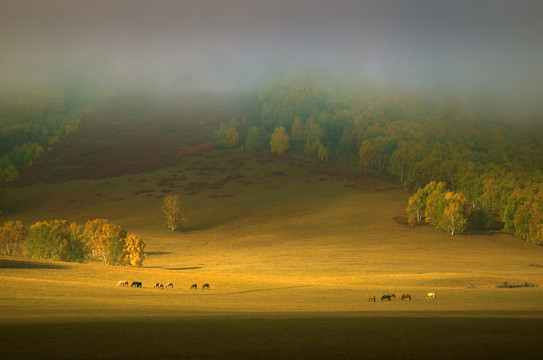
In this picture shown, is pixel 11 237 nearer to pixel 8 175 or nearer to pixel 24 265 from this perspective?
pixel 24 265

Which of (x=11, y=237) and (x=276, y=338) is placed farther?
(x=11, y=237)

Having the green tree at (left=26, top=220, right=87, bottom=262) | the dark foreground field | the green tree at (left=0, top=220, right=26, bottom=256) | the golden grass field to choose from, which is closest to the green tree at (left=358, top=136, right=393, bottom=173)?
the golden grass field

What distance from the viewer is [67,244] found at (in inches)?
3206

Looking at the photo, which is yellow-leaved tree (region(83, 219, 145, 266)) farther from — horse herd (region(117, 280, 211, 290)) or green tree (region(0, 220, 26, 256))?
horse herd (region(117, 280, 211, 290))

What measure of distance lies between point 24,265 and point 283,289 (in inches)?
1115

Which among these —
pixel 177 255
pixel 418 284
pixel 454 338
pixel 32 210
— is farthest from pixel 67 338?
pixel 32 210

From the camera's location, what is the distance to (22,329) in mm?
22797

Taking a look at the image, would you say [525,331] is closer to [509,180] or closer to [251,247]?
[251,247]

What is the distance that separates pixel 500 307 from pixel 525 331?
12.7 metres

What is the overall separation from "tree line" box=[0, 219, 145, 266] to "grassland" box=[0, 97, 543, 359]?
808 cm

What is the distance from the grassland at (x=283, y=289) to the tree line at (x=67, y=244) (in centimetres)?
808

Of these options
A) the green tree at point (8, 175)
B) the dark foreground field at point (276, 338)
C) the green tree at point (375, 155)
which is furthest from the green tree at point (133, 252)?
the green tree at point (8, 175)

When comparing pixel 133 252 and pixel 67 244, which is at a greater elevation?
pixel 67 244

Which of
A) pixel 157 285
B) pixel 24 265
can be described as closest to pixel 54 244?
pixel 24 265
